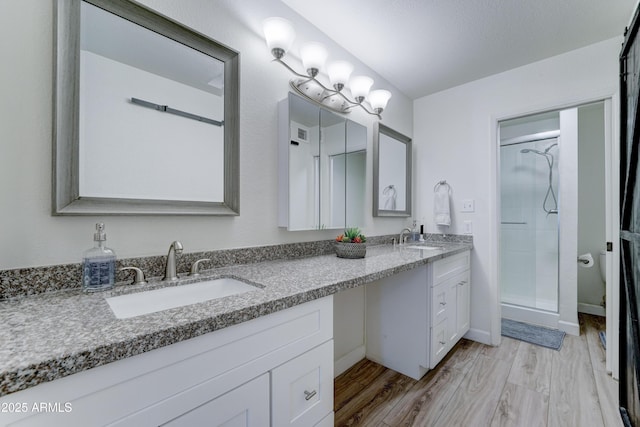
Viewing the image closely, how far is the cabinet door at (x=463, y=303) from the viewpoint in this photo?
2.16 m

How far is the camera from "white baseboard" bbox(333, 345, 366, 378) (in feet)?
6.10

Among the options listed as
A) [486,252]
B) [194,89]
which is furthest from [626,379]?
[194,89]

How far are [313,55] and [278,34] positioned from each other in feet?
0.79

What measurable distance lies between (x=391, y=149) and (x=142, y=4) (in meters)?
1.92

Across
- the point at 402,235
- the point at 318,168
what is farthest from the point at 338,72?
the point at 402,235

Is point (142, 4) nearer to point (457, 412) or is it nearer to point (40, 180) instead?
point (40, 180)

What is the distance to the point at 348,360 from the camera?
1.95 metres

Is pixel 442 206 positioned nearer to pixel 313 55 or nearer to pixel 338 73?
pixel 338 73

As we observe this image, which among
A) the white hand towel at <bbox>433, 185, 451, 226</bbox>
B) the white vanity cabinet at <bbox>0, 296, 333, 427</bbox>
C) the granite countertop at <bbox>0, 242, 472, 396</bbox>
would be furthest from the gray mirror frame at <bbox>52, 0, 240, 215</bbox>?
the white hand towel at <bbox>433, 185, 451, 226</bbox>

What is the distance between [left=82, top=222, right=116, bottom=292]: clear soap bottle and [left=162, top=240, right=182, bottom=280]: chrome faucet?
169 millimetres

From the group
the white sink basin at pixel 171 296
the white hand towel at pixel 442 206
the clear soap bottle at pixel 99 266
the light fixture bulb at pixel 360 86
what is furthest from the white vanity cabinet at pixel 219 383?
the white hand towel at pixel 442 206

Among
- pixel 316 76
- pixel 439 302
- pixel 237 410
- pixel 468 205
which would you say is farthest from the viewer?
pixel 468 205

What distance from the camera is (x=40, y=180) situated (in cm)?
86

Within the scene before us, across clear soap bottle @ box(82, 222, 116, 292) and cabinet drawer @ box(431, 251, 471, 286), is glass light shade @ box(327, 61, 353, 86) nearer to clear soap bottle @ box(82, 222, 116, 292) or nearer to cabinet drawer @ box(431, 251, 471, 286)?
cabinet drawer @ box(431, 251, 471, 286)
